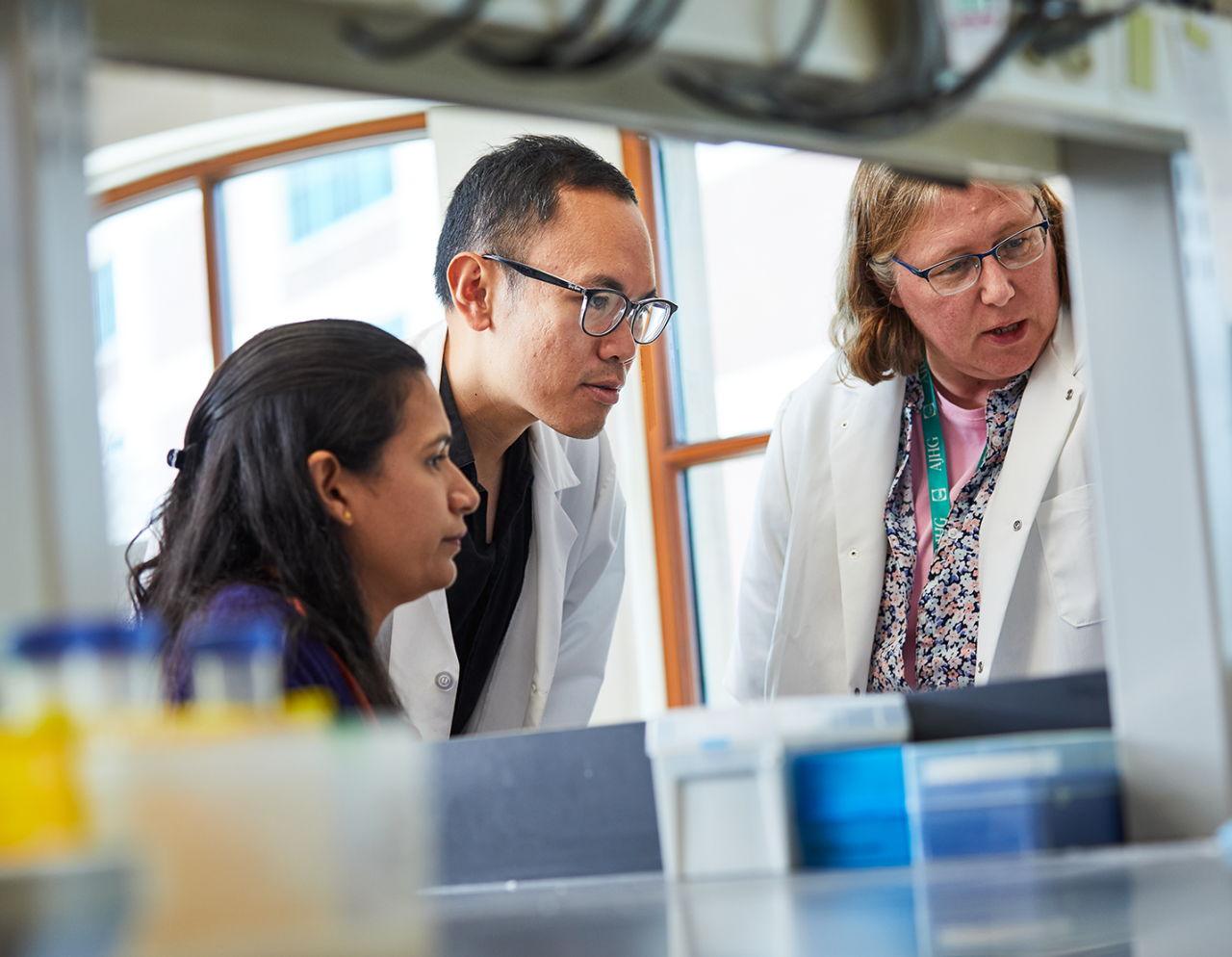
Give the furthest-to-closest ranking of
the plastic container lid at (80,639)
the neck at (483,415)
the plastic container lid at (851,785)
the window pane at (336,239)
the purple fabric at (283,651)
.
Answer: the window pane at (336,239) < the neck at (483,415) < the purple fabric at (283,651) < the plastic container lid at (851,785) < the plastic container lid at (80,639)

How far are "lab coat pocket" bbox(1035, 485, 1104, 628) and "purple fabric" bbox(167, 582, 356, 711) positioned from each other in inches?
37.9

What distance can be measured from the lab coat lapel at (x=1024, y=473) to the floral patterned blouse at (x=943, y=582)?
0.02 metres

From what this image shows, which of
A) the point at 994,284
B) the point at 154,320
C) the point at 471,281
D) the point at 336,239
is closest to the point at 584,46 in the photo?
the point at 994,284

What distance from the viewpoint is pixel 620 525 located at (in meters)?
→ 2.26

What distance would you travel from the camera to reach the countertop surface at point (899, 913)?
0.62 meters

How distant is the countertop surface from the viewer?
0.62 metres

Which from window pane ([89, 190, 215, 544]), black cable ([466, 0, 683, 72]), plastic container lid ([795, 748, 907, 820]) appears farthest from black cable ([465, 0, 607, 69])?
window pane ([89, 190, 215, 544])

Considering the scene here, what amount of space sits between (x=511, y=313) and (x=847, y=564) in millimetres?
636

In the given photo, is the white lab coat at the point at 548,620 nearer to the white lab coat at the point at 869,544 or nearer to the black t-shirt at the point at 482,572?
the black t-shirt at the point at 482,572

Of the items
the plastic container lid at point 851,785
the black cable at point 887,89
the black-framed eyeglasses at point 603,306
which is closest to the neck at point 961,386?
the black-framed eyeglasses at point 603,306

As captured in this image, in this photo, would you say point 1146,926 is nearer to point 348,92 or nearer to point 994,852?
point 994,852

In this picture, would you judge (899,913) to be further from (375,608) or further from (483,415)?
(483,415)

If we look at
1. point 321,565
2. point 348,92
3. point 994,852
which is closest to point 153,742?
point 348,92

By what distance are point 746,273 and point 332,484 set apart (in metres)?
3.23
